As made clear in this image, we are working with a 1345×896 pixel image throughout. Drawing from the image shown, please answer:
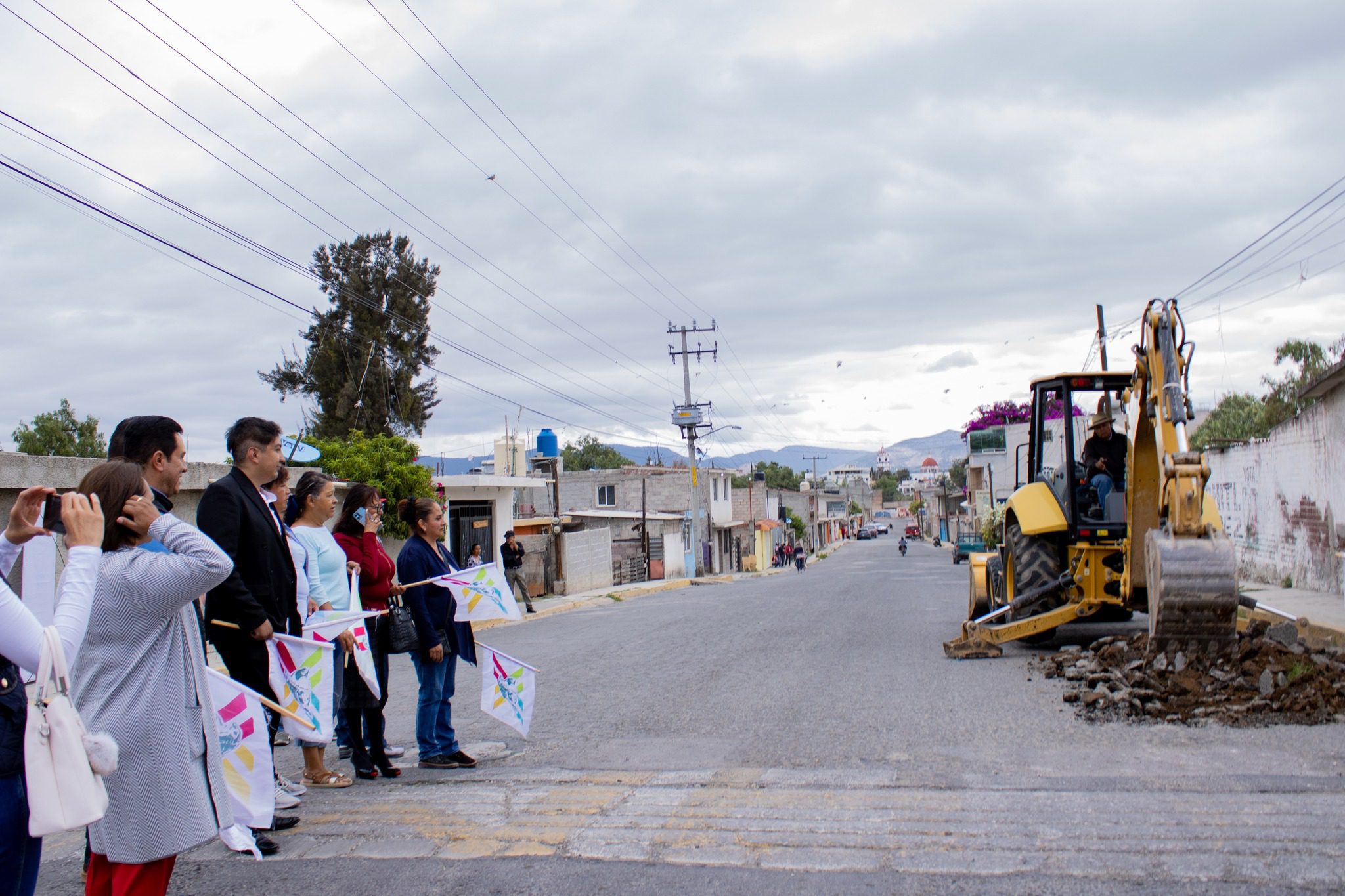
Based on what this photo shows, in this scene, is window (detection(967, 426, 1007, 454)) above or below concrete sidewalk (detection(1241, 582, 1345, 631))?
above

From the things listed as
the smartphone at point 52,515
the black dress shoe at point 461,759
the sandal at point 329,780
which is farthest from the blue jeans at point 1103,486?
the smartphone at point 52,515

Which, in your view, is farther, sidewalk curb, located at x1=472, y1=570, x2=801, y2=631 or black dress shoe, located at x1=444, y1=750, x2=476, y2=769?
sidewalk curb, located at x1=472, y1=570, x2=801, y2=631

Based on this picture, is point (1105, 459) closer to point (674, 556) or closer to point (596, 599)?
point (596, 599)

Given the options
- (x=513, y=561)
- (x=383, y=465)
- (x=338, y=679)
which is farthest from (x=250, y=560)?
(x=513, y=561)

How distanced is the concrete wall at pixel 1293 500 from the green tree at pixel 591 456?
95686 mm

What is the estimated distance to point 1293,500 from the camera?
15.9 m

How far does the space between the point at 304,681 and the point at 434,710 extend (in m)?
1.20

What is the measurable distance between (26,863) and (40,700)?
692 millimetres

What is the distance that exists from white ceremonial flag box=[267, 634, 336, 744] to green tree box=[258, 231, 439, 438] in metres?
29.1

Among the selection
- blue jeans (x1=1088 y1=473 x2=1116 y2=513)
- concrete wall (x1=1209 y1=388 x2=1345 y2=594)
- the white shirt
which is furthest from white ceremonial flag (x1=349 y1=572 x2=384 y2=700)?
concrete wall (x1=1209 y1=388 x2=1345 y2=594)

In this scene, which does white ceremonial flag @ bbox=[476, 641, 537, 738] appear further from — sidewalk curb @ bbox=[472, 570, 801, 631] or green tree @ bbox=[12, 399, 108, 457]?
green tree @ bbox=[12, 399, 108, 457]

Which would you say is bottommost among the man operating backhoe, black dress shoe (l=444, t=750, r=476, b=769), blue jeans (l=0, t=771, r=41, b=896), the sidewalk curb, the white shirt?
the sidewalk curb

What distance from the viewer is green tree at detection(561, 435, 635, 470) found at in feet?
375

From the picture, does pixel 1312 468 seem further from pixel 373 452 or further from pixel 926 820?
pixel 373 452
